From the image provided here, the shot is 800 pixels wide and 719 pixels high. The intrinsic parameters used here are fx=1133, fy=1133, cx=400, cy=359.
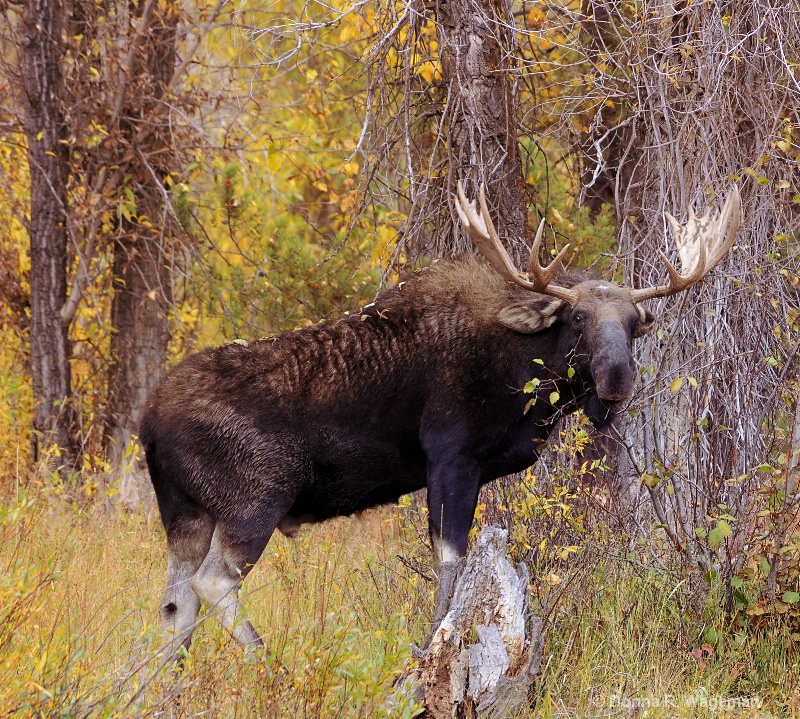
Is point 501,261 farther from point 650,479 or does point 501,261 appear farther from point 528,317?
point 650,479

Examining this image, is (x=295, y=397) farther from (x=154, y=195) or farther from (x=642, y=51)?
(x=154, y=195)

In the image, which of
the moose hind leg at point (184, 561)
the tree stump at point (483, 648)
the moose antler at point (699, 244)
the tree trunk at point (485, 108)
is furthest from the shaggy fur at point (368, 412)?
the tree trunk at point (485, 108)

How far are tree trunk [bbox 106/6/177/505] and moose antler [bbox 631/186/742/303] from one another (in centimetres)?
533

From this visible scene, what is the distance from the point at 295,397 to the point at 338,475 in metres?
0.49

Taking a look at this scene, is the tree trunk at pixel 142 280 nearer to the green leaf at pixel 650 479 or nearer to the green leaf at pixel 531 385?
the green leaf at pixel 531 385

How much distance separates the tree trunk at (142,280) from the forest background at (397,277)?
34 millimetres

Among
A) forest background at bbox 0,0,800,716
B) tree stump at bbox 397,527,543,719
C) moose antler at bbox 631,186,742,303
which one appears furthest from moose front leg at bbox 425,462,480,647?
moose antler at bbox 631,186,742,303

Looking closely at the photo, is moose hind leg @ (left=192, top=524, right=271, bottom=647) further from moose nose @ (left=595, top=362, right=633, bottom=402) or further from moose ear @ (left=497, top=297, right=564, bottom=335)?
moose nose @ (left=595, top=362, right=633, bottom=402)

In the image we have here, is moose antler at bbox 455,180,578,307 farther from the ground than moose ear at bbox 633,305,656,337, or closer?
farther from the ground

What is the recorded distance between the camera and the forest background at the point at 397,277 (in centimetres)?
552

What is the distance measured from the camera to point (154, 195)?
1067cm

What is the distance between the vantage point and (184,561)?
240 inches

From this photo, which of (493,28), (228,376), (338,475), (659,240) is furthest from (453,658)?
A: (493,28)

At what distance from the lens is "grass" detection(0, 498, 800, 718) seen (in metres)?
4.27
